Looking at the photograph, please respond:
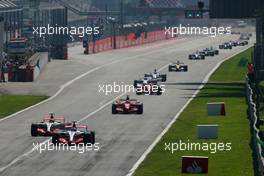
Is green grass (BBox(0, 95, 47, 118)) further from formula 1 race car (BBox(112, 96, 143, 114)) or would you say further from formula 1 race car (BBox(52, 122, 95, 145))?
formula 1 race car (BBox(52, 122, 95, 145))

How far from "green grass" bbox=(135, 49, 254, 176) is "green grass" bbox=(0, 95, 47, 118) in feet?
39.3

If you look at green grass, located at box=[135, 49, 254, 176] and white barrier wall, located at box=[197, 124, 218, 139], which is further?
white barrier wall, located at box=[197, 124, 218, 139]

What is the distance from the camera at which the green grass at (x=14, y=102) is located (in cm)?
8119

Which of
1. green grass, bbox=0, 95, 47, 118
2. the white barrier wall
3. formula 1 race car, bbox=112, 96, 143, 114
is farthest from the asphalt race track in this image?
the white barrier wall

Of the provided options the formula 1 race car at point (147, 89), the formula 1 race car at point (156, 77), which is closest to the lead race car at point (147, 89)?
the formula 1 race car at point (147, 89)

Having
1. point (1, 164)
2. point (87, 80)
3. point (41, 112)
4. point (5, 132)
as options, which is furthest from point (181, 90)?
point (1, 164)

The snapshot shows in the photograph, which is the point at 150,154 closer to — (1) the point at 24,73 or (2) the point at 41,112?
(2) the point at 41,112

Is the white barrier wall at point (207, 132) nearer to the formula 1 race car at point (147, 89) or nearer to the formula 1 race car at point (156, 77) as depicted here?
the formula 1 race car at point (147, 89)

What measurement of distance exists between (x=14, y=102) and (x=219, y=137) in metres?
33.4

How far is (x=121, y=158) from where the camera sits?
5075 centimetres

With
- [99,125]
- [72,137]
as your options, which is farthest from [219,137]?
[99,125]

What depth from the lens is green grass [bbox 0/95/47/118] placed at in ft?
266

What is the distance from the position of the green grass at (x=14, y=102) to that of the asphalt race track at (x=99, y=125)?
1.29 metres

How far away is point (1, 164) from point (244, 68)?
97719 millimetres
